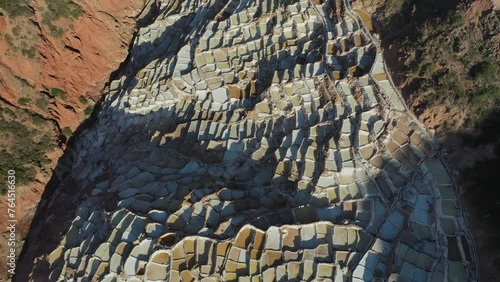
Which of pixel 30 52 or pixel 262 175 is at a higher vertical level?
pixel 30 52

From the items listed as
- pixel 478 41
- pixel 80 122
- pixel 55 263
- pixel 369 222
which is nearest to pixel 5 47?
pixel 80 122

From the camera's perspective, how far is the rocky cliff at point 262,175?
394 inches

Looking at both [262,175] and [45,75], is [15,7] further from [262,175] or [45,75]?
[262,175]

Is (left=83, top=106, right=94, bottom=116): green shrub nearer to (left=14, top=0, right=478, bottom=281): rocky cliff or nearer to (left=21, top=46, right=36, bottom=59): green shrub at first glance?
(left=14, top=0, right=478, bottom=281): rocky cliff

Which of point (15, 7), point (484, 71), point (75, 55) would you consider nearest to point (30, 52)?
point (75, 55)

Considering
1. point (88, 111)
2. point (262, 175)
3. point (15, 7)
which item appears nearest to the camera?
point (262, 175)

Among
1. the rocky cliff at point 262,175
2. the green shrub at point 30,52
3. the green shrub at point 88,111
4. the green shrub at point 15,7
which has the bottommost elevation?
the rocky cliff at point 262,175

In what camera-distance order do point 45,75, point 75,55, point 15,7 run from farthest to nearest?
Answer: point 75,55, point 45,75, point 15,7

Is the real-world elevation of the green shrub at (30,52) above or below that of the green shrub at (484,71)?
above

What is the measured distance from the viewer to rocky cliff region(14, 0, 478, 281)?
32.8ft

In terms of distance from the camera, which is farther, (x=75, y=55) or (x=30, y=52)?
(x=75, y=55)

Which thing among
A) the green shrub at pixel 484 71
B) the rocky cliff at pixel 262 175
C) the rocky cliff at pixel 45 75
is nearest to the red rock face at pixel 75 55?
the rocky cliff at pixel 45 75

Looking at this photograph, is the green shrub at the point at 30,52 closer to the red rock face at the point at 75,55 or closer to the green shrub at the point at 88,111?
the red rock face at the point at 75,55

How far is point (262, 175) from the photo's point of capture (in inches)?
451
